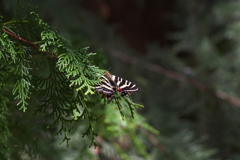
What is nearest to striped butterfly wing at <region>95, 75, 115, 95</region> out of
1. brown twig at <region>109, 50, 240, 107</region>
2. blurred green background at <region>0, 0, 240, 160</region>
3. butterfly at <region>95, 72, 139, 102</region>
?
butterfly at <region>95, 72, 139, 102</region>

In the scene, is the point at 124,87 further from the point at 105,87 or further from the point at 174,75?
the point at 174,75

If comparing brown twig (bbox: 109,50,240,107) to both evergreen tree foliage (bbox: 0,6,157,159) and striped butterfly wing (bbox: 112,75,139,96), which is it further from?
striped butterfly wing (bbox: 112,75,139,96)

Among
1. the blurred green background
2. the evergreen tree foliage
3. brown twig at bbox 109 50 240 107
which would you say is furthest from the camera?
brown twig at bbox 109 50 240 107

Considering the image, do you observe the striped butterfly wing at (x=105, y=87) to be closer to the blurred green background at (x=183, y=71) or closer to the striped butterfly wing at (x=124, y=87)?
the striped butterfly wing at (x=124, y=87)

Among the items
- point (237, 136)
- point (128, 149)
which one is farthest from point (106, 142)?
point (237, 136)

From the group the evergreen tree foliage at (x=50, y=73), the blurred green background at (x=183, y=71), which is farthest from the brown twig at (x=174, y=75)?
the evergreen tree foliage at (x=50, y=73)

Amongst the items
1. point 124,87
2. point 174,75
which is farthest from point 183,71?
point 124,87
